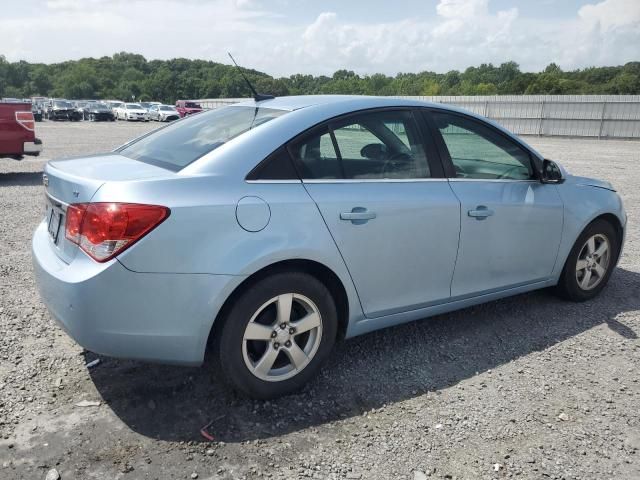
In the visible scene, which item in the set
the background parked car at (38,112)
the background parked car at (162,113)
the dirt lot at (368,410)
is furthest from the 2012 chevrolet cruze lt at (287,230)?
the background parked car at (162,113)

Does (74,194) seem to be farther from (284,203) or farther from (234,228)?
(284,203)

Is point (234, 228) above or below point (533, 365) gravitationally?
above

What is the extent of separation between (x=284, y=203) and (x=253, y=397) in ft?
3.54

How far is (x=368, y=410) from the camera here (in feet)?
9.84

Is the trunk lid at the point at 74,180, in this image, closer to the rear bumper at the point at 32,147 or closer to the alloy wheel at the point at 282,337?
the alloy wheel at the point at 282,337

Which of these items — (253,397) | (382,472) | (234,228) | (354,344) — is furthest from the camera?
(354,344)

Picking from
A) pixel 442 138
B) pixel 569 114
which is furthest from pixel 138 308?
pixel 569 114

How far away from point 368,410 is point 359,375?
39cm

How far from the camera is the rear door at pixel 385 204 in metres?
3.11

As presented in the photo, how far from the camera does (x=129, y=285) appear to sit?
257cm

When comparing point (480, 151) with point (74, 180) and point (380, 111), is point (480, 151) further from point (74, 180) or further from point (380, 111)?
point (74, 180)

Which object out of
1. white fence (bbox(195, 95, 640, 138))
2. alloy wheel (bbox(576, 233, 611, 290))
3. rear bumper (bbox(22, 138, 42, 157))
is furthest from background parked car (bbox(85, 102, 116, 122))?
alloy wheel (bbox(576, 233, 611, 290))

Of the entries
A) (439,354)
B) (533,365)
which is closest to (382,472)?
(439,354)

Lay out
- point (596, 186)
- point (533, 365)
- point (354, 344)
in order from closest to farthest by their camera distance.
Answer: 1. point (533, 365)
2. point (354, 344)
3. point (596, 186)
